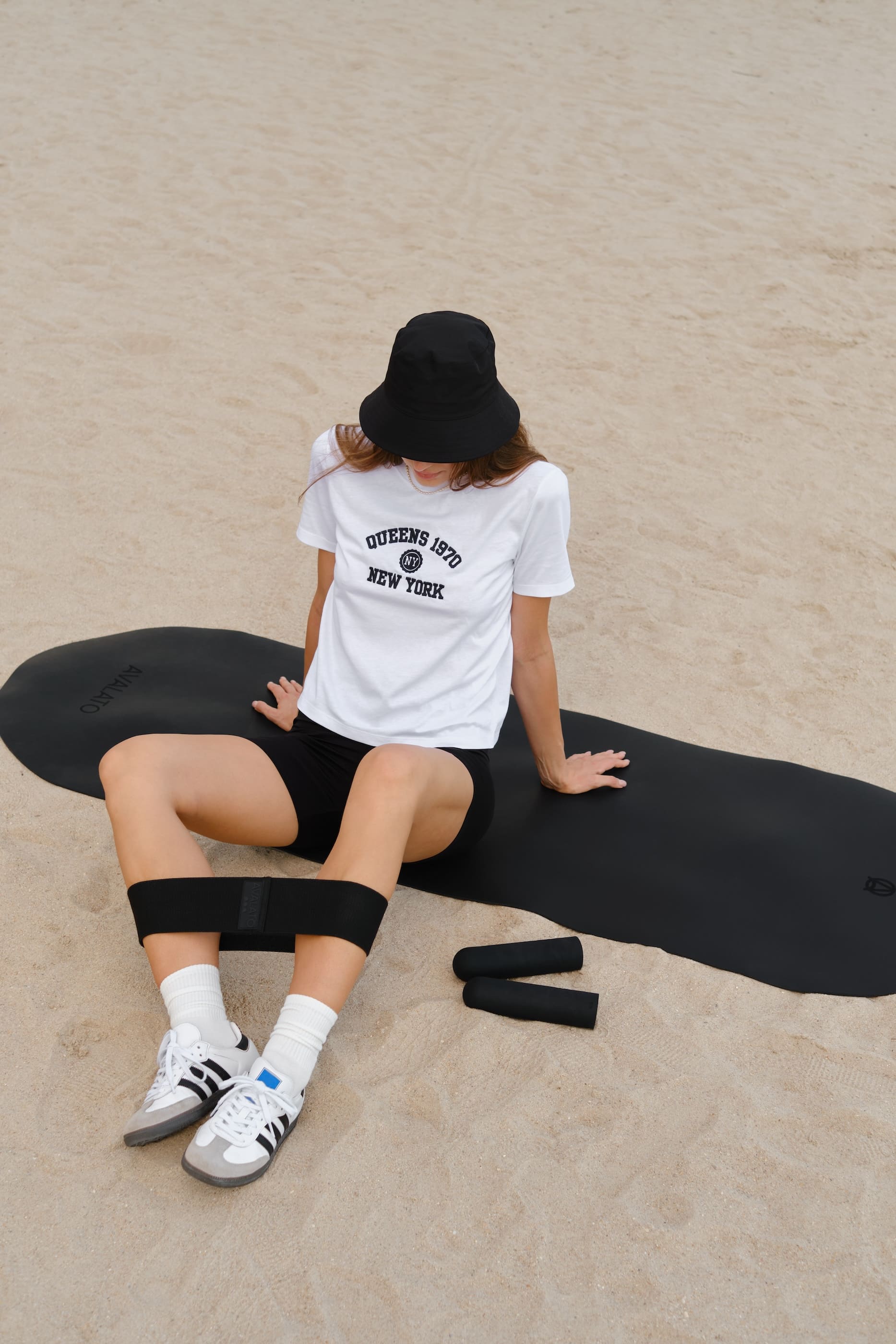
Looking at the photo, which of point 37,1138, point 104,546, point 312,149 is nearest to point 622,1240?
point 37,1138

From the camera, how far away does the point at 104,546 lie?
11.7 feet

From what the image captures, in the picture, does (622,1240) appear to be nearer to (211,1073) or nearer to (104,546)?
(211,1073)

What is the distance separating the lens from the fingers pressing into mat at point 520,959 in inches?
82.2

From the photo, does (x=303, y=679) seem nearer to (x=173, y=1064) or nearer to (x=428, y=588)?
(x=428, y=588)

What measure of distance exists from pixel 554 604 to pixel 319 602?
4.47ft

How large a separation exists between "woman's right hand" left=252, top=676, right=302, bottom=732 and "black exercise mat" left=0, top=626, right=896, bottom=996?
3cm

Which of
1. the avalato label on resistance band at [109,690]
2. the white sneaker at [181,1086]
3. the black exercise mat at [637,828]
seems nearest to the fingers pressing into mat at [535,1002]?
the black exercise mat at [637,828]

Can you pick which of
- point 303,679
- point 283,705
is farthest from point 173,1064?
point 303,679

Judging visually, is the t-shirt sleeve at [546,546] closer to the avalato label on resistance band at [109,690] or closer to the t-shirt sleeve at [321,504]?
the t-shirt sleeve at [321,504]

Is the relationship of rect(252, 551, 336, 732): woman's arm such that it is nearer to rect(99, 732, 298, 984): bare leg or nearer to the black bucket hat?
rect(99, 732, 298, 984): bare leg

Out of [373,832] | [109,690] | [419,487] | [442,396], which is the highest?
[442,396]

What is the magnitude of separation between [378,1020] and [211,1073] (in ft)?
1.22

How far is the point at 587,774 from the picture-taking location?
102 inches

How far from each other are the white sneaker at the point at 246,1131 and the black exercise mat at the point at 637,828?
2.21ft
